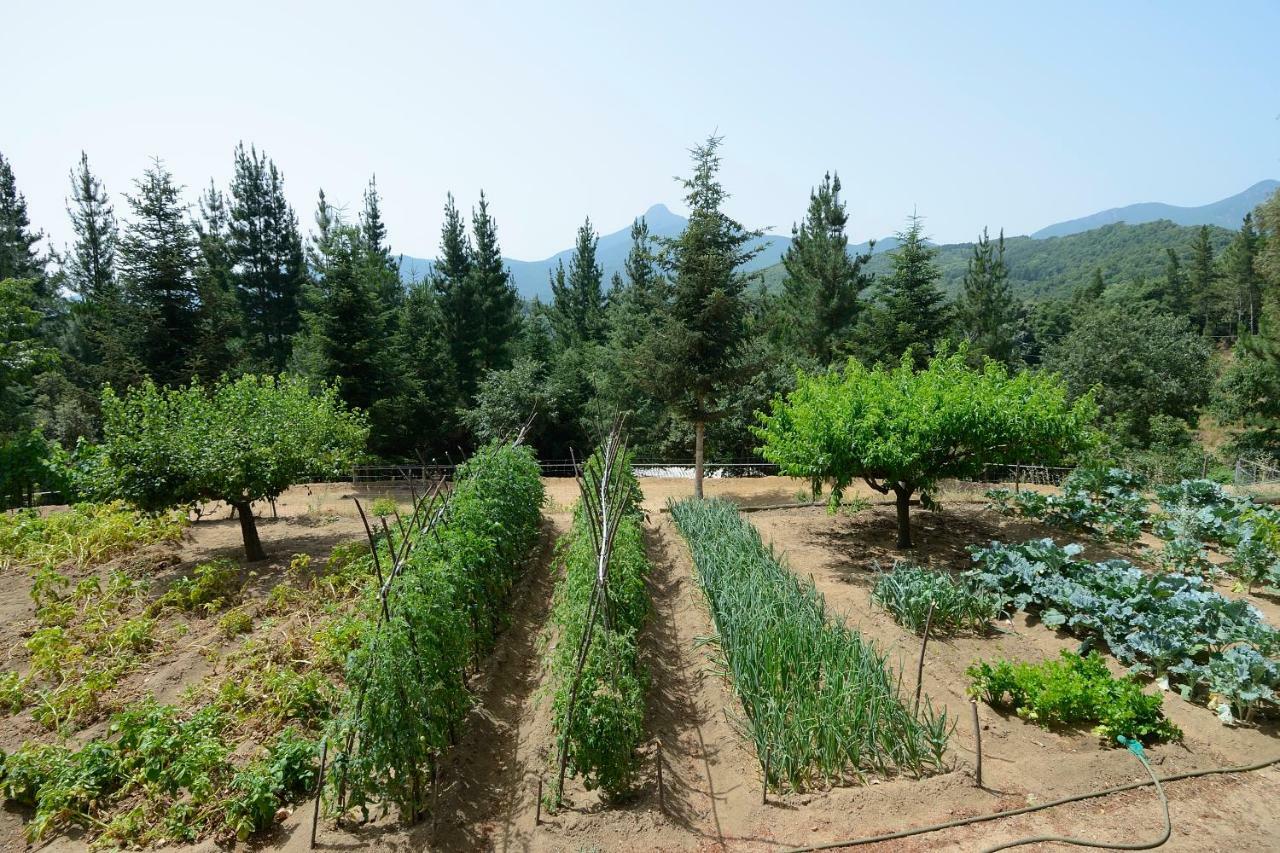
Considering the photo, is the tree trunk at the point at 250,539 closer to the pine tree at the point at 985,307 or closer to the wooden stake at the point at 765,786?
the wooden stake at the point at 765,786

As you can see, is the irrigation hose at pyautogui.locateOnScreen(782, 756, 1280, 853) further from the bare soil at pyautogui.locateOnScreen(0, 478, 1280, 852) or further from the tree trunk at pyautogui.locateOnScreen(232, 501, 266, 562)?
the tree trunk at pyautogui.locateOnScreen(232, 501, 266, 562)

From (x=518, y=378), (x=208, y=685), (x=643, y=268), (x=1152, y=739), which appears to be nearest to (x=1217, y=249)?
(x=643, y=268)

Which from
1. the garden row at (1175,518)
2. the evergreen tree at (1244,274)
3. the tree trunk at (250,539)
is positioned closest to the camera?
the garden row at (1175,518)

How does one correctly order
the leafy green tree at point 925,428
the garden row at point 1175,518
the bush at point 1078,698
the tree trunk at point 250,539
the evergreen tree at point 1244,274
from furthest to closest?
the evergreen tree at point 1244,274
the tree trunk at point 250,539
the leafy green tree at point 925,428
the garden row at point 1175,518
the bush at point 1078,698

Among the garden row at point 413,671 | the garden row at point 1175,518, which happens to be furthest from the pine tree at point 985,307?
the garden row at point 413,671

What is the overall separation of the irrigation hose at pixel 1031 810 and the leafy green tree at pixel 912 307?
17191 millimetres

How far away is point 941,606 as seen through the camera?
690cm

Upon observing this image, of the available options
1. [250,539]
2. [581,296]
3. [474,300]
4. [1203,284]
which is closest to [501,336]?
[474,300]

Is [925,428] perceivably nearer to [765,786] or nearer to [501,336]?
[765,786]

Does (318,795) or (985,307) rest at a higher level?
(985,307)

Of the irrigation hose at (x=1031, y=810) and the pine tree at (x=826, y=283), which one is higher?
the pine tree at (x=826, y=283)

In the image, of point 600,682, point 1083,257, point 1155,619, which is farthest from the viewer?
point 1083,257

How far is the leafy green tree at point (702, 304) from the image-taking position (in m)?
13.4

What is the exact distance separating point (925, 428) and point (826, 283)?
19.6 m
